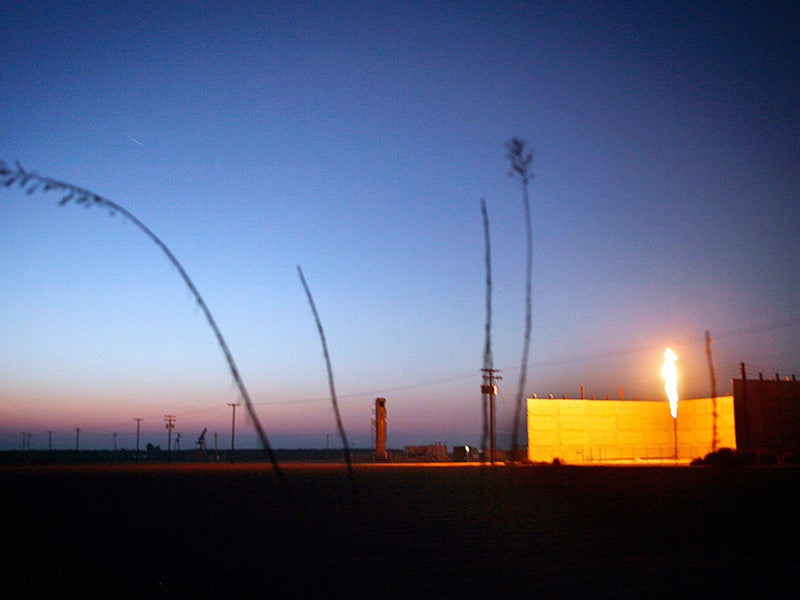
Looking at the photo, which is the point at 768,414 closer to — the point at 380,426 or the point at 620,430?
the point at 620,430

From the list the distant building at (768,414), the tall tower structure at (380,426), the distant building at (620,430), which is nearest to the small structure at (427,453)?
the tall tower structure at (380,426)

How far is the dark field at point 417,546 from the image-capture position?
25.5 feet

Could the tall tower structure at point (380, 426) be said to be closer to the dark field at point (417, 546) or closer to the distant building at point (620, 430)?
the distant building at point (620, 430)

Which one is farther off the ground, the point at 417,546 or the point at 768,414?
the point at 768,414

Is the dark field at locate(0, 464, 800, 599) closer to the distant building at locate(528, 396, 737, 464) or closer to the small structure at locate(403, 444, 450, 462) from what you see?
the distant building at locate(528, 396, 737, 464)

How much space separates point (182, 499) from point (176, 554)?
1066cm

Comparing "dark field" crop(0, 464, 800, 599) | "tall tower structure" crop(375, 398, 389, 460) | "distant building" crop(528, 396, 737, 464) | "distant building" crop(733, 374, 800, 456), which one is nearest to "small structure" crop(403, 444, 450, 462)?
"tall tower structure" crop(375, 398, 389, 460)

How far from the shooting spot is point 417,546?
1035 centimetres

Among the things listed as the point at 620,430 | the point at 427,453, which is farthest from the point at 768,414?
the point at 427,453

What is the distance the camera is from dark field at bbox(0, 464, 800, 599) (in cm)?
776

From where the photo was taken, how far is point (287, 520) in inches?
539

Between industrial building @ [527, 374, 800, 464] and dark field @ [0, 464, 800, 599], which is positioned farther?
industrial building @ [527, 374, 800, 464]

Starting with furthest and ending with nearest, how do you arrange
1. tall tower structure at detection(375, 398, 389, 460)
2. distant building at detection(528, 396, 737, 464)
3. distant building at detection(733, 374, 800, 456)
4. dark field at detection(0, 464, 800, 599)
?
tall tower structure at detection(375, 398, 389, 460)
distant building at detection(528, 396, 737, 464)
distant building at detection(733, 374, 800, 456)
dark field at detection(0, 464, 800, 599)

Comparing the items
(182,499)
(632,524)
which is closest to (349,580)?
(632,524)
